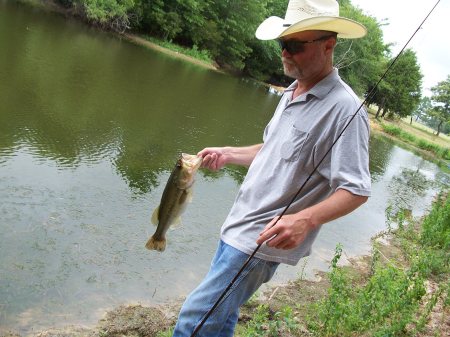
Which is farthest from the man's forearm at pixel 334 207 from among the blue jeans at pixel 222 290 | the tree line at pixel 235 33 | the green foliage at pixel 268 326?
the tree line at pixel 235 33

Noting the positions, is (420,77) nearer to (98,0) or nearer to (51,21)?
(98,0)

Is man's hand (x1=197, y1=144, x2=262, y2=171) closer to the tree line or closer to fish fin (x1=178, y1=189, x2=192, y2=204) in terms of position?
fish fin (x1=178, y1=189, x2=192, y2=204)

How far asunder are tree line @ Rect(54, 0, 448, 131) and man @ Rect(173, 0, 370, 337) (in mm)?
28195

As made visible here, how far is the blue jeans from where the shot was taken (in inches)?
101

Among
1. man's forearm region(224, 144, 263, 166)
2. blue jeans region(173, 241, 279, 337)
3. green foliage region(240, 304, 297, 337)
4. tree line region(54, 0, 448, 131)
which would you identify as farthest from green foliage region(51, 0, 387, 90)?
blue jeans region(173, 241, 279, 337)

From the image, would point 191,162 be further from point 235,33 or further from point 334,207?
point 235,33

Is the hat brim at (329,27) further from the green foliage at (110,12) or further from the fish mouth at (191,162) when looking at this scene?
the green foliage at (110,12)

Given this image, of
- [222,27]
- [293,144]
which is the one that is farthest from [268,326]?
[222,27]

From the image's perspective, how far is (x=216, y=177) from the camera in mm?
10766

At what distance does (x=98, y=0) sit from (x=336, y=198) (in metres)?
36.9

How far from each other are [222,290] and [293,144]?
95 centimetres

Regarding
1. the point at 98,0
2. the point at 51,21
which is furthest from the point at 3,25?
the point at 98,0

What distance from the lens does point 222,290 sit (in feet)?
8.46

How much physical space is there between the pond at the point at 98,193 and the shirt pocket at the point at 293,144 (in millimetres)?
3296
